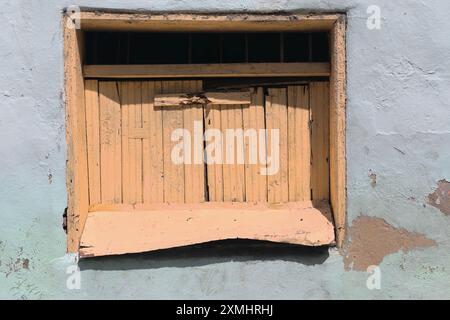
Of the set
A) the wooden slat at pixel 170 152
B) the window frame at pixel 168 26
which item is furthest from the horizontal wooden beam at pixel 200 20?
the wooden slat at pixel 170 152

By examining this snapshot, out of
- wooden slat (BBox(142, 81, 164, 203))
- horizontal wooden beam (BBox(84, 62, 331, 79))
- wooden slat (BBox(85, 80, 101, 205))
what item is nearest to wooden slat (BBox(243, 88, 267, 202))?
horizontal wooden beam (BBox(84, 62, 331, 79))

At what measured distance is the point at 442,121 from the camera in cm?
346

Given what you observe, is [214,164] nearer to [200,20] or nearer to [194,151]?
[194,151]

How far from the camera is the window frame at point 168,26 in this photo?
3.45m

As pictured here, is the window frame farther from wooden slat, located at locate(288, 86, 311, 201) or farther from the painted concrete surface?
wooden slat, located at locate(288, 86, 311, 201)

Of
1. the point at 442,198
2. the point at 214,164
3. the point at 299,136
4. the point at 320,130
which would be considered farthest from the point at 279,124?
the point at 442,198

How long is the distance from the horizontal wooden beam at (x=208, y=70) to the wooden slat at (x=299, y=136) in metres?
0.15

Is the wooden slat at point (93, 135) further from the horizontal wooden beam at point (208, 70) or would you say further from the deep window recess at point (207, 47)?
the deep window recess at point (207, 47)

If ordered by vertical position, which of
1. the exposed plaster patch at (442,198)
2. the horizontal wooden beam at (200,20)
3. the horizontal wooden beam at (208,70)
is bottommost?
the exposed plaster patch at (442,198)

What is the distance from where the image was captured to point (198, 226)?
358cm

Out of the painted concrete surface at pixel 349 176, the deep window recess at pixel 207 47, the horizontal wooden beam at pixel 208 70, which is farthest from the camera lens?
the deep window recess at pixel 207 47

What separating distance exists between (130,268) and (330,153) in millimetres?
1501

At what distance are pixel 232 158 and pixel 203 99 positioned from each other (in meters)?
0.44

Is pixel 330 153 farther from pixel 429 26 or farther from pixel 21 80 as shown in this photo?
pixel 21 80
